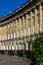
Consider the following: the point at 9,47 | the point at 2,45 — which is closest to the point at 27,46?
the point at 9,47

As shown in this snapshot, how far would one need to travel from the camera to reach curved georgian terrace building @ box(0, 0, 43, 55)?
4978cm

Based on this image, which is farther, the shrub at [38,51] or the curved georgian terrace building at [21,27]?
the curved georgian terrace building at [21,27]

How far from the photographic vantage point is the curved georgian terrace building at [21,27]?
4978 cm

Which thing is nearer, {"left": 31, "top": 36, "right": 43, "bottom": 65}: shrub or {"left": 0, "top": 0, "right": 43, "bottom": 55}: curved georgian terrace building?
{"left": 31, "top": 36, "right": 43, "bottom": 65}: shrub

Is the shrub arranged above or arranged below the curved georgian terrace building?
below

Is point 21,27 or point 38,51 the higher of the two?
point 21,27

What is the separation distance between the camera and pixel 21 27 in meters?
61.6

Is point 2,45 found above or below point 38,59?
above

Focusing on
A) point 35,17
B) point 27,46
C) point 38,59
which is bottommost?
point 38,59

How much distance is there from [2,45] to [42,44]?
2085 inches

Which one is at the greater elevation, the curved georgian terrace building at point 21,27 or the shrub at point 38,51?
the curved georgian terrace building at point 21,27

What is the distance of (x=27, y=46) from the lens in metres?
54.9

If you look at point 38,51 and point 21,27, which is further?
point 21,27

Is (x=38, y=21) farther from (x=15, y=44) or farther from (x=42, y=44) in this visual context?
(x=42, y=44)
